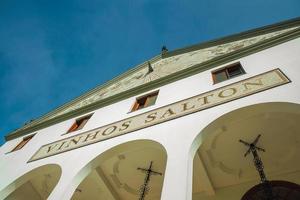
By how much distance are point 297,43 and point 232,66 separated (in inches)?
78.2

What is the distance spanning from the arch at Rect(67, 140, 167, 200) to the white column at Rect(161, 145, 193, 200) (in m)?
2.22

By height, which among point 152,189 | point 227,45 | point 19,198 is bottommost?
point 19,198

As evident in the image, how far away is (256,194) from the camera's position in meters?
7.38

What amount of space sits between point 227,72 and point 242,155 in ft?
8.98

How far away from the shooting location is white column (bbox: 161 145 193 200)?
186 inches

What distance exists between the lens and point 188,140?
19.8ft

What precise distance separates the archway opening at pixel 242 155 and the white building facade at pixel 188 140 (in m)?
0.03

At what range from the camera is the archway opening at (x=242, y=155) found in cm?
699

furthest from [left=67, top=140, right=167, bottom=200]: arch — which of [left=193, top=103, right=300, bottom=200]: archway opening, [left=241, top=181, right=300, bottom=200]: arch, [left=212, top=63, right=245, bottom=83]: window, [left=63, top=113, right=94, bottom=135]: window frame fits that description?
[left=212, top=63, right=245, bottom=83]: window

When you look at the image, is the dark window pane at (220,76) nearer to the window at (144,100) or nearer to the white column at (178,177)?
the window at (144,100)

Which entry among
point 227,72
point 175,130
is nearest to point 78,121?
point 175,130

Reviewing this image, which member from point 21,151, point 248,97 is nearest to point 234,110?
point 248,97

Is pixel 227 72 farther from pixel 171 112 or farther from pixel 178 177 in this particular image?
pixel 178 177

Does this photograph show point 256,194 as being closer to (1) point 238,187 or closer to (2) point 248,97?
(1) point 238,187
